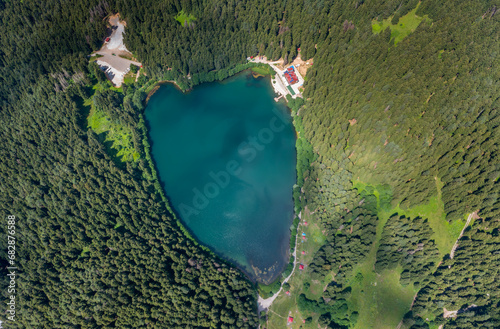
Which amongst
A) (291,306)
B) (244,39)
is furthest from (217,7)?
(291,306)

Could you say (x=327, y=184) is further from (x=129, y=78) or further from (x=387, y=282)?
(x=129, y=78)

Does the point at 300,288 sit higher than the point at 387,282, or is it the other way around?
the point at 387,282

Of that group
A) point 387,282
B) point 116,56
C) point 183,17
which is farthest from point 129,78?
point 387,282

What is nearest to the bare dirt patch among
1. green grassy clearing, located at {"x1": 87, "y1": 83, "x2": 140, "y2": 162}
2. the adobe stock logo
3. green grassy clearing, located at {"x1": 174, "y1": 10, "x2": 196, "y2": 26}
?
green grassy clearing, located at {"x1": 87, "y1": 83, "x2": 140, "y2": 162}

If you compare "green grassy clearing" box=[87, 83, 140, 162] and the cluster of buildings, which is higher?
the cluster of buildings

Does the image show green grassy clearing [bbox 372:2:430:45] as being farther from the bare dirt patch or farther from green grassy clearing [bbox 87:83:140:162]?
green grassy clearing [bbox 87:83:140:162]

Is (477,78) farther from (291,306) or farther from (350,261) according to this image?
(291,306)
